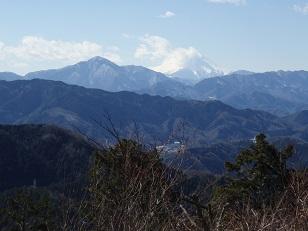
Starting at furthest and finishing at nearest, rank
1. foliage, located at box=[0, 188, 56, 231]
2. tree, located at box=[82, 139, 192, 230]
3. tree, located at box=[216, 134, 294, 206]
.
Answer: foliage, located at box=[0, 188, 56, 231], tree, located at box=[216, 134, 294, 206], tree, located at box=[82, 139, 192, 230]

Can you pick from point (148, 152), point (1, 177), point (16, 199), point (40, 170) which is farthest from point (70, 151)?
point (148, 152)

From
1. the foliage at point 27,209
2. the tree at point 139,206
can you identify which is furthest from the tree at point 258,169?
the tree at point 139,206

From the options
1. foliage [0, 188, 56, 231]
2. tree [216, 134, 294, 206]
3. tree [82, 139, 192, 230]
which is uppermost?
tree [82, 139, 192, 230]

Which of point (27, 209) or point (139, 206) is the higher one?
point (139, 206)

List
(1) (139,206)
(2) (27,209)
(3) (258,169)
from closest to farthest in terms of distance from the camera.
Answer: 1. (1) (139,206)
2. (2) (27,209)
3. (3) (258,169)

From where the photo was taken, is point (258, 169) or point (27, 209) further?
point (258, 169)

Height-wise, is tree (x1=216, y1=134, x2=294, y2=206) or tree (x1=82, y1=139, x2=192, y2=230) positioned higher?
tree (x1=82, y1=139, x2=192, y2=230)

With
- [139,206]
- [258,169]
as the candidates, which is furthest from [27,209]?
[139,206]

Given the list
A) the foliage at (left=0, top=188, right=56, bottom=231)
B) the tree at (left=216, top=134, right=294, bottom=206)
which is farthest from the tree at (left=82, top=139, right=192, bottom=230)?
the foliage at (left=0, top=188, right=56, bottom=231)

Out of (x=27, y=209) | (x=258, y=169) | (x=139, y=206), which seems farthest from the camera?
(x=258, y=169)

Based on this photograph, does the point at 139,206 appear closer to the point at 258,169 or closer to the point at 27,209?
the point at 258,169

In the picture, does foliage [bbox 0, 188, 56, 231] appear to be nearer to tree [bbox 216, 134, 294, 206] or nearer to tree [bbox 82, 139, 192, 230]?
tree [bbox 216, 134, 294, 206]

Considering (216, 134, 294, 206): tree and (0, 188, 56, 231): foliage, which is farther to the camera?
(0, 188, 56, 231): foliage

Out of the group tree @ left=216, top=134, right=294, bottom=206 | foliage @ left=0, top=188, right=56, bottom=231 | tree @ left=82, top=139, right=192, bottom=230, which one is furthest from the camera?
foliage @ left=0, top=188, right=56, bottom=231
